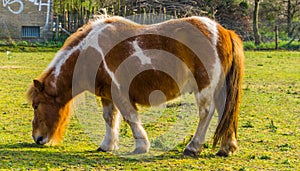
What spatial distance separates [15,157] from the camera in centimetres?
685

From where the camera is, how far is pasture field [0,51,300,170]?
6.70 m

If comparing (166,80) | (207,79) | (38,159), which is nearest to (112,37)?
(166,80)

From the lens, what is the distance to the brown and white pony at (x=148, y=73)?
7145 mm

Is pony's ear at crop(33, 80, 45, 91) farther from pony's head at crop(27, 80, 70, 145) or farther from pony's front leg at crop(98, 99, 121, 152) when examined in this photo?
pony's front leg at crop(98, 99, 121, 152)

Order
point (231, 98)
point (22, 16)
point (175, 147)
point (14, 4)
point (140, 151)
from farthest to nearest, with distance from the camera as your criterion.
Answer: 1. point (22, 16)
2. point (14, 4)
3. point (175, 147)
4. point (140, 151)
5. point (231, 98)

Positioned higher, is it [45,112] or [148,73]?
[148,73]

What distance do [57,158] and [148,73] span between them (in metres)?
1.65

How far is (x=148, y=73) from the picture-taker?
722 centimetres

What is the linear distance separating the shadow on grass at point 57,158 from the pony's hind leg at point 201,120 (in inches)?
4.9

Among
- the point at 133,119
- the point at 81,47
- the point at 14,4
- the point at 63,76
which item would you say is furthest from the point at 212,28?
the point at 14,4

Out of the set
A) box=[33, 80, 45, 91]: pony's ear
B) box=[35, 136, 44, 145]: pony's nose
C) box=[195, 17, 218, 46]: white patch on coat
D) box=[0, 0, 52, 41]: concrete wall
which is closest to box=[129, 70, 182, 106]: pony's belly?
box=[195, 17, 218, 46]: white patch on coat

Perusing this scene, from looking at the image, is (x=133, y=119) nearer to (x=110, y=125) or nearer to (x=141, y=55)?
(x=110, y=125)

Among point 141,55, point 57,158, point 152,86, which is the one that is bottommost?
point 57,158

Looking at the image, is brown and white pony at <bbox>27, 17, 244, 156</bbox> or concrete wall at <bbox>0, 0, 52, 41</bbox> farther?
concrete wall at <bbox>0, 0, 52, 41</bbox>
